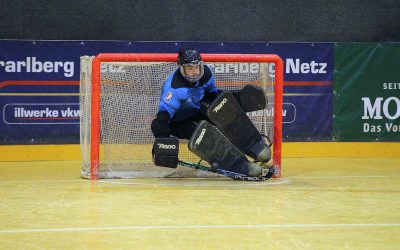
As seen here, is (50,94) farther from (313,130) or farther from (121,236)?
(121,236)

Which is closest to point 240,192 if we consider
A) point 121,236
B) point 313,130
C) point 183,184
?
point 183,184

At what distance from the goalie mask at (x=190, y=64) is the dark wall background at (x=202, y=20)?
7.94ft

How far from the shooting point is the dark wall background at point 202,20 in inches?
375

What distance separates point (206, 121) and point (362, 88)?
2.92 m

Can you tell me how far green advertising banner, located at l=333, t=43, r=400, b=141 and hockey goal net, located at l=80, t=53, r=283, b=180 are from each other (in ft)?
6.25

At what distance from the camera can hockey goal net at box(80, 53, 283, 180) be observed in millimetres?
7785

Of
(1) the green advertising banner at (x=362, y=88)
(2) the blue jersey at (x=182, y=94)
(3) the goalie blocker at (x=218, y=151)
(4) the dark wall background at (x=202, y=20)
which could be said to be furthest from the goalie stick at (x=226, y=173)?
(4) the dark wall background at (x=202, y=20)

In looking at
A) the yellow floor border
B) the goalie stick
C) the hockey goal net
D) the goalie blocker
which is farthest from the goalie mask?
the yellow floor border

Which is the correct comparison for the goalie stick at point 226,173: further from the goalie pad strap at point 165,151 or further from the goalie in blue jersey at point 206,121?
the goalie pad strap at point 165,151

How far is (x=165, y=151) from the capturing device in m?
7.34

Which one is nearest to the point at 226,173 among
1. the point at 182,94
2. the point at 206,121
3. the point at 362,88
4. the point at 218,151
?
the point at 218,151

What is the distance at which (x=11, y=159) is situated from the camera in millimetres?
9133

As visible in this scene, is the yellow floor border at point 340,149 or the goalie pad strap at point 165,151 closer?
the goalie pad strap at point 165,151

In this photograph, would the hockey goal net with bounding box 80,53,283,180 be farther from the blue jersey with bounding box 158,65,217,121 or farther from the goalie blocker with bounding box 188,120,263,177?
the goalie blocker with bounding box 188,120,263,177
